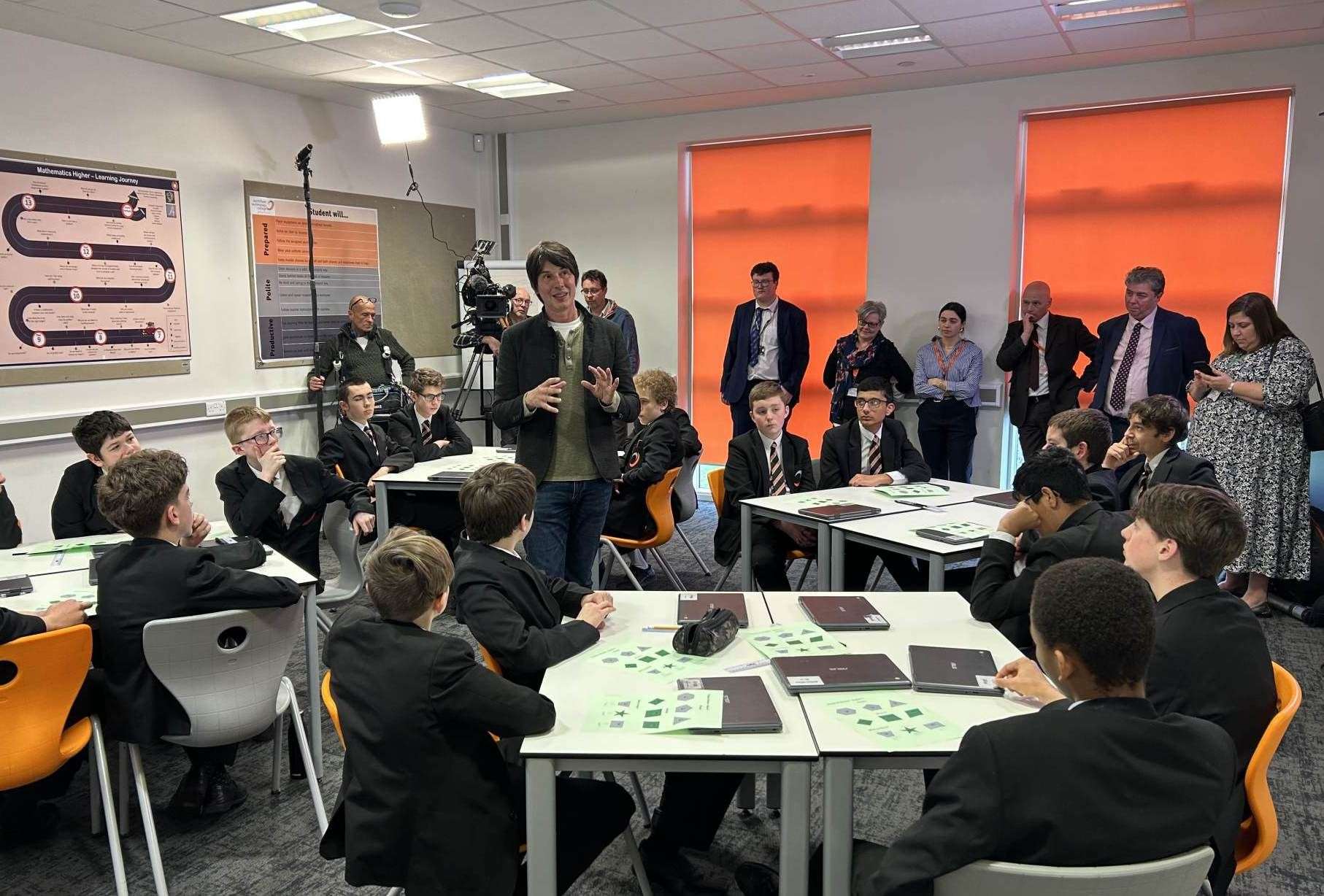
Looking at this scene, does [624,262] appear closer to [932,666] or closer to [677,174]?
[677,174]

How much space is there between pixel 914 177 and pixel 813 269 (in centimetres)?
102

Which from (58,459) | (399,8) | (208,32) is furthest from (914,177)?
(58,459)

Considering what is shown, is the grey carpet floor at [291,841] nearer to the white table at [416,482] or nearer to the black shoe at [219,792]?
the black shoe at [219,792]

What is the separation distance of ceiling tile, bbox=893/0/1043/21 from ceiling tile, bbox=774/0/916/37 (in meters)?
0.08

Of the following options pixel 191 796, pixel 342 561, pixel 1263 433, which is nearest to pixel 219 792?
pixel 191 796

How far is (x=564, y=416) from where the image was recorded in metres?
3.23

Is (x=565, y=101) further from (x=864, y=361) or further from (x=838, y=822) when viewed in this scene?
(x=838, y=822)

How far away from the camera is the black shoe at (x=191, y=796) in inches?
111

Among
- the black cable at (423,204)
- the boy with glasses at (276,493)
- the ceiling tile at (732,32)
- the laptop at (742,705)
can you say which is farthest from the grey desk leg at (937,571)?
the black cable at (423,204)

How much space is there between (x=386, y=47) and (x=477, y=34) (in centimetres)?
61

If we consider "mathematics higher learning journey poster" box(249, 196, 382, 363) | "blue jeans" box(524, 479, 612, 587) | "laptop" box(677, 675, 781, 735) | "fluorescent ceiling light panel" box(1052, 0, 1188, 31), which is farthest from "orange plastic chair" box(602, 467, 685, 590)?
"mathematics higher learning journey poster" box(249, 196, 382, 363)

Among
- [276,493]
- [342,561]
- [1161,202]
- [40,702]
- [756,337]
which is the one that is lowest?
[342,561]

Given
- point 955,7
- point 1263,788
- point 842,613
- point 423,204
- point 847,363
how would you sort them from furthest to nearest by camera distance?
point 423,204 < point 847,363 < point 955,7 < point 842,613 < point 1263,788

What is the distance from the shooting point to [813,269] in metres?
7.20
